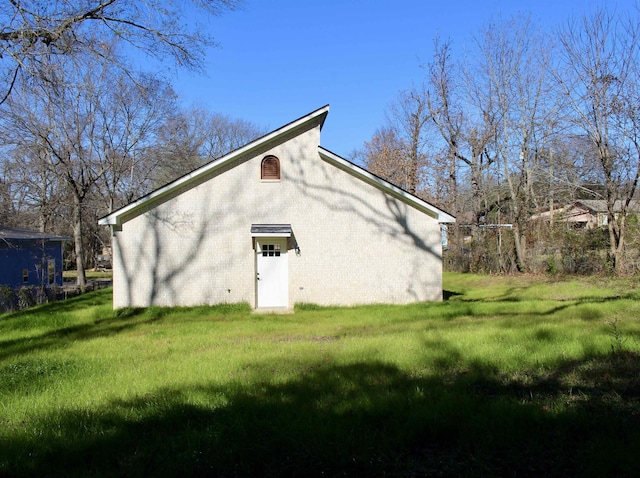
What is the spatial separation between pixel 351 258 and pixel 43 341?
31.2 feet

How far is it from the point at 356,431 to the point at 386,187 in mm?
12582

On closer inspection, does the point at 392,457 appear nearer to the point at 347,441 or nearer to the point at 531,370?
the point at 347,441

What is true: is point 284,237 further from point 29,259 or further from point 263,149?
point 29,259

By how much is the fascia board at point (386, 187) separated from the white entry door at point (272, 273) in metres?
3.34

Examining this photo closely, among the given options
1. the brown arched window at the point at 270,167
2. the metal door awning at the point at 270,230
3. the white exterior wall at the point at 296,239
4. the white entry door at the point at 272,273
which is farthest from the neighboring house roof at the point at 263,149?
the white entry door at the point at 272,273

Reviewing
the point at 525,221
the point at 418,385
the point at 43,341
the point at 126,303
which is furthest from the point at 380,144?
the point at 418,385

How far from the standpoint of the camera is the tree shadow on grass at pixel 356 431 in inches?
160

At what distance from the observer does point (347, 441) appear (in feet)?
14.5

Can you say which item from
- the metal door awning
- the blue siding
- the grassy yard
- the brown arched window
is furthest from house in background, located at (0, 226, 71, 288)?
the grassy yard

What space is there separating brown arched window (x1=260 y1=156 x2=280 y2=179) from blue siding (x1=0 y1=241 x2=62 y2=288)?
14364mm

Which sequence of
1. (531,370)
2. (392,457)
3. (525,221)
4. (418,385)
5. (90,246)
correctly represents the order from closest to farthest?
1. (392,457)
2. (418,385)
3. (531,370)
4. (525,221)
5. (90,246)

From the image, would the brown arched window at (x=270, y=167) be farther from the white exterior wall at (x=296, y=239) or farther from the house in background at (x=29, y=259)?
the house in background at (x=29, y=259)

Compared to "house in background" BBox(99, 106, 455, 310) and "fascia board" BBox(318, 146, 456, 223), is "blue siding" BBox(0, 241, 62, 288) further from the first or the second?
"fascia board" BBox(318, 146, 456, 223)

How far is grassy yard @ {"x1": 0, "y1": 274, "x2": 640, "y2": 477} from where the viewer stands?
416 centimetres
